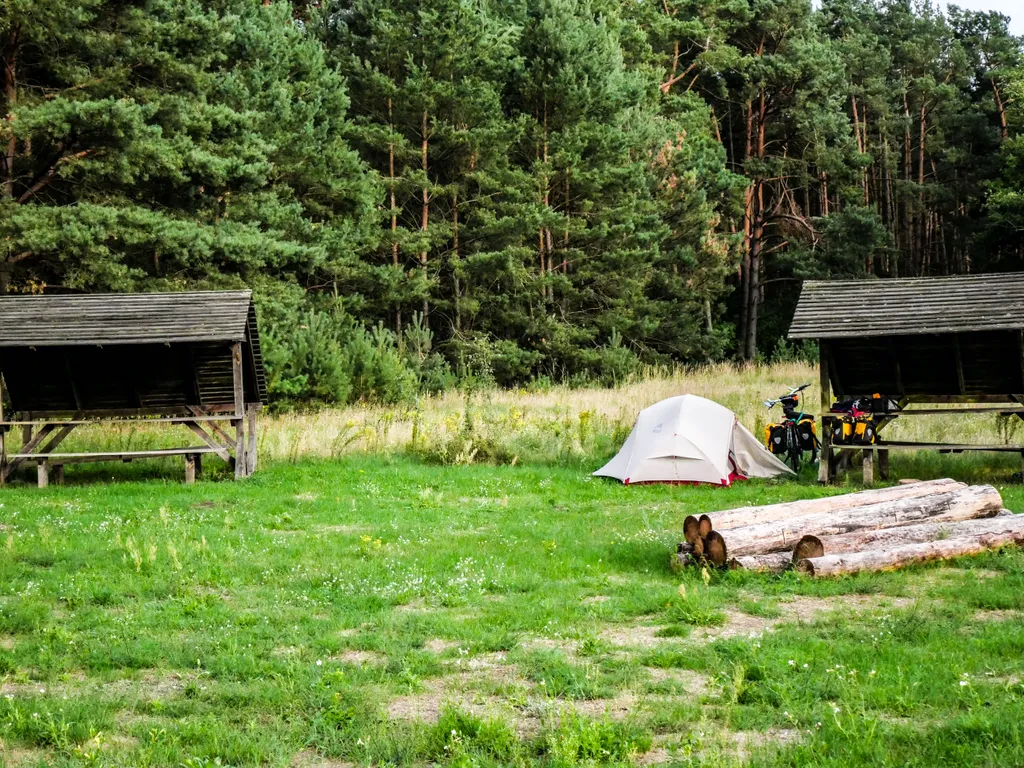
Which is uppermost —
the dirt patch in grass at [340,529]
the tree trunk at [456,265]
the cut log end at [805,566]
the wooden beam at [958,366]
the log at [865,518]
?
the tree trunk at [456,265]

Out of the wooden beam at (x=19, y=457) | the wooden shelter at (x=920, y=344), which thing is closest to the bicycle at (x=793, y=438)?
the wooden shelter at (x=920, y=344)

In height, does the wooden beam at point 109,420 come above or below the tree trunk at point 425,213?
below

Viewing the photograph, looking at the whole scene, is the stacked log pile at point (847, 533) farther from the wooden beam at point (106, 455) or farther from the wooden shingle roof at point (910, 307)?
the wooden beam at point (106, 455)

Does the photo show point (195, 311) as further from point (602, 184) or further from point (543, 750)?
point (602, 184)

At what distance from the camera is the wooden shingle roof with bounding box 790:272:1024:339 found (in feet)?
49.8

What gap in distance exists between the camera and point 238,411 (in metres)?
16.9

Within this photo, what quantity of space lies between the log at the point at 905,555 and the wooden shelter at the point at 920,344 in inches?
218

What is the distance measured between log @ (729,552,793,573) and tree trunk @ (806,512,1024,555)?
0.38 m

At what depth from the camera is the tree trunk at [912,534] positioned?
9.34 meters

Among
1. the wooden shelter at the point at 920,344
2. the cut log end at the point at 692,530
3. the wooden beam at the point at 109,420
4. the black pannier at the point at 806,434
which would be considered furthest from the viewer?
the black pannier at the point at 806,434

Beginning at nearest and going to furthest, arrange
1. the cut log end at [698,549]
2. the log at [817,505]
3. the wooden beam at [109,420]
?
1. the cut log end at [698,549]
2. the log at [817,505]
3. the wooden beam at [109,420]

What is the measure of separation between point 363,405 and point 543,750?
20.4m

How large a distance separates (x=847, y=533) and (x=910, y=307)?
25.3 feet

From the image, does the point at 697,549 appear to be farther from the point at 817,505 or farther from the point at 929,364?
the point at 929,364
